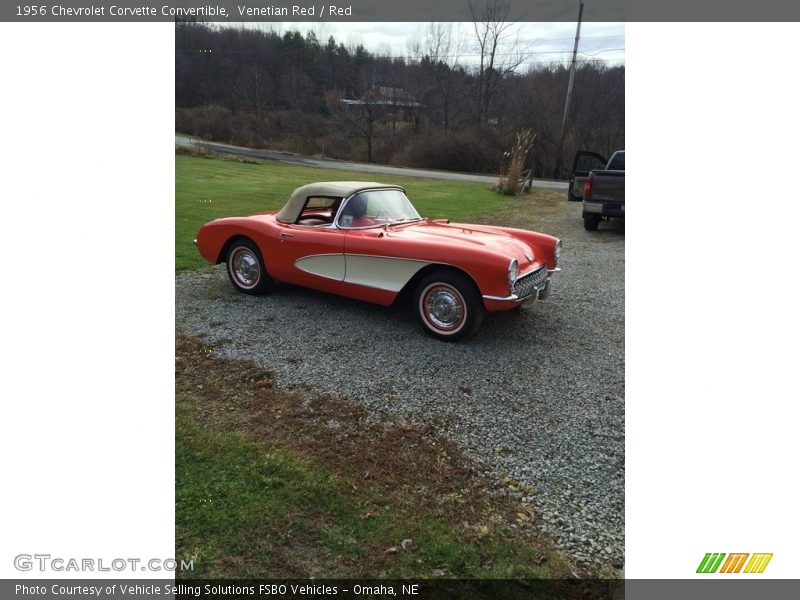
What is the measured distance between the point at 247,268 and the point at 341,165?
2104cm

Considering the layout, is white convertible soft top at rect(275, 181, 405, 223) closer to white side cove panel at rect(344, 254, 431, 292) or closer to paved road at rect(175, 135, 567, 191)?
white side cove panel at rect(344, 254, 431, 292)

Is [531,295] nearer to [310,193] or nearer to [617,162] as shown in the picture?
[310,193]

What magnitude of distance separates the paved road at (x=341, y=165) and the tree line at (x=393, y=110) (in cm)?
141

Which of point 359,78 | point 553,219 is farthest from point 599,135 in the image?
point 553,219

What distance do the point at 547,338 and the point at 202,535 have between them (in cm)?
339

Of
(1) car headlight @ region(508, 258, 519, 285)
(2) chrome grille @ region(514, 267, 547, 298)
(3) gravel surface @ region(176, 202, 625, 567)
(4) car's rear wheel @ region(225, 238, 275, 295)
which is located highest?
(1) car headlight @ region(508, 258, 519, 285)

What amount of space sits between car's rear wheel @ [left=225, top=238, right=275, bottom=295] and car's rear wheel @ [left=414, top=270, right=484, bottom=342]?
196cm

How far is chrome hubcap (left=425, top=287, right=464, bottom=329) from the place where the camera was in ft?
14.1

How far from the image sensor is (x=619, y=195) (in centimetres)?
1038

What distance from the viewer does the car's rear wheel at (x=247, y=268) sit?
549 cm

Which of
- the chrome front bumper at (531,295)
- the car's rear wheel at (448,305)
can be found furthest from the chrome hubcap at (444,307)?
the chrome front bumper at (531,295)

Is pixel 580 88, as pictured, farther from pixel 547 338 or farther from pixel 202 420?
pixel 202 420
